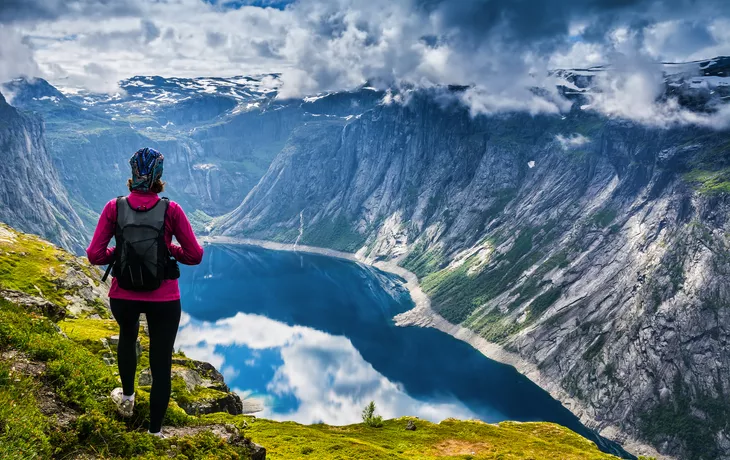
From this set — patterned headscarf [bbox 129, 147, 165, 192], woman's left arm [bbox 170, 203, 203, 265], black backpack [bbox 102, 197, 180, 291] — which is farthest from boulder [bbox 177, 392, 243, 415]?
patterned headscarf [bbox 129, 147, 165, 192]

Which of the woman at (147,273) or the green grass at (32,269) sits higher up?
the green grass at (32,269)

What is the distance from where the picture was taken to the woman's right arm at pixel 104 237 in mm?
12281

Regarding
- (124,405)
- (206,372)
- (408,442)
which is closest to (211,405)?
(206,372)

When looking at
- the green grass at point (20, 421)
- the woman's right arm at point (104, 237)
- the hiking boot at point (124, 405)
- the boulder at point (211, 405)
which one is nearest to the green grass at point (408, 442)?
the boulder at point (211, 405)

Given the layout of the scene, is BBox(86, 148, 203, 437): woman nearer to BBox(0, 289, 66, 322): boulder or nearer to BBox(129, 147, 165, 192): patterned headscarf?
BBox(129, 147, 165, 192): patterned headscarf

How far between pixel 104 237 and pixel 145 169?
74.9 inches

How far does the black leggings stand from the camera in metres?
12.4

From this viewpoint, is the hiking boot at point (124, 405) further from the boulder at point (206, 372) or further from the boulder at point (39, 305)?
the boulder at point (206, 372)

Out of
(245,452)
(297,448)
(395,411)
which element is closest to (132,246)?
(245,452)

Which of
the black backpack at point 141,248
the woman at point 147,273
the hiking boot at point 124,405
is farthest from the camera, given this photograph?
the hiking boot at point 124,405

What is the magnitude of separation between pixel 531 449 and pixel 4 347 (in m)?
61.8

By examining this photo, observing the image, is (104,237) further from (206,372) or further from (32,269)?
(32,269)

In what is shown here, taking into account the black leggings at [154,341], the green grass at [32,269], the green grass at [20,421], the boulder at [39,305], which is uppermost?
the green grass at [32,269]

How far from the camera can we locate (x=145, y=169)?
12805mm
